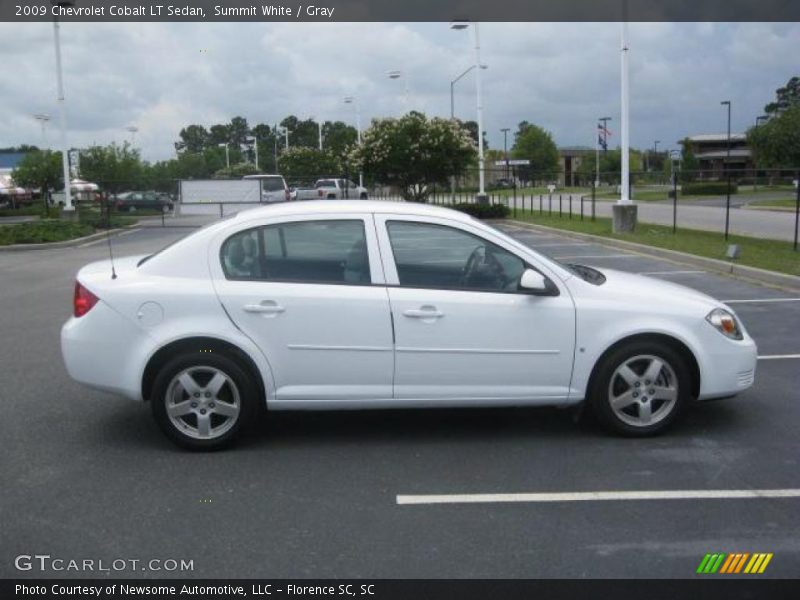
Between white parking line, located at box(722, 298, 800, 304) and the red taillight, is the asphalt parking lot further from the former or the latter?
white parking line, located at box(722, 298, 800, 304)

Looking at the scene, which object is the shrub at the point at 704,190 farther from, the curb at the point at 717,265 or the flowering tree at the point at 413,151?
the curb at the point at 717,265

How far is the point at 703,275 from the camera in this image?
45.0 feet

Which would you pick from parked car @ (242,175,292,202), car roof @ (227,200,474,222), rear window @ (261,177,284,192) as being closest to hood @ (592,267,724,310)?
Result: car roof @ (227,200,474,222)

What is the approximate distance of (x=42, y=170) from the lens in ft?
175

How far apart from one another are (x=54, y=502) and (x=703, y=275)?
11479 millimetres

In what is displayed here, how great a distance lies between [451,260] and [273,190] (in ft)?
98.6

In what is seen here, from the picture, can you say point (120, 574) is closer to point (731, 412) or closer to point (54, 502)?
point (54, 502)

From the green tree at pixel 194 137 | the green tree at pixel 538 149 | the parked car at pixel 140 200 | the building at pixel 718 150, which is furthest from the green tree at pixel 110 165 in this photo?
the green tree at pixel 194 137

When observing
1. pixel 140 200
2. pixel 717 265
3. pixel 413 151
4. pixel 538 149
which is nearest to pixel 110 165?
pixel 140 200

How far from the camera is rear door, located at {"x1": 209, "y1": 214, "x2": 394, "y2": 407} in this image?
536 cm

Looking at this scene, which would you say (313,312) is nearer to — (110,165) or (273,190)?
(273,190)

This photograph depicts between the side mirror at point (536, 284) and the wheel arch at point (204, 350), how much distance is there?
5.89 ft

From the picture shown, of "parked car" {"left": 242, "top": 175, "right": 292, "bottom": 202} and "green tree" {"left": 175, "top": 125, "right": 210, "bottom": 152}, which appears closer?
"parked car" {"left": 242, "top": 175, "right": 292, "bottom": 202}

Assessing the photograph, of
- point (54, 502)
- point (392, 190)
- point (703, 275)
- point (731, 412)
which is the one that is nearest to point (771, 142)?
point (392, 190)
